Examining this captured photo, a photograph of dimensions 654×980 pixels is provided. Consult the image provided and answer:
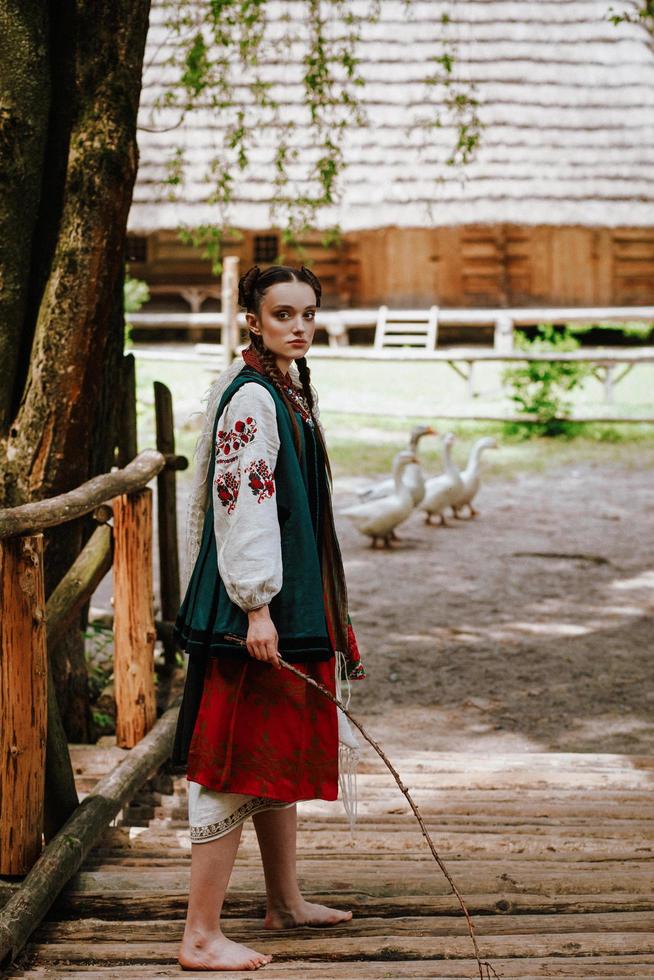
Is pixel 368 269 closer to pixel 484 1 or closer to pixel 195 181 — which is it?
pixel 195 181

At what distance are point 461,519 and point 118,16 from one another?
6.69m

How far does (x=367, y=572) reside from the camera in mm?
8250

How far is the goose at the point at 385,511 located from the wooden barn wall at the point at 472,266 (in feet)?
34.8

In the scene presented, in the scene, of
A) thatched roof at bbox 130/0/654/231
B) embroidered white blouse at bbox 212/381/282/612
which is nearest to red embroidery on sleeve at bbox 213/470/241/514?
embroidered white blouse at bbox 212/381/282/612

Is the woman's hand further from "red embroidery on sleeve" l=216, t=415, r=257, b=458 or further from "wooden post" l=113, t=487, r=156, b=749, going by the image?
"wooden post" l=113, t=487, r=156, b=749

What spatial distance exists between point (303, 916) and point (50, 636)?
1.12m

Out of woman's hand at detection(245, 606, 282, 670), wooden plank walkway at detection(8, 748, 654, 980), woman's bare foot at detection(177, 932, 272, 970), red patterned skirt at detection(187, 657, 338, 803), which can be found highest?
woman's hand at detection(245, 606, 282, 670)

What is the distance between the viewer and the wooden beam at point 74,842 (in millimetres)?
2607

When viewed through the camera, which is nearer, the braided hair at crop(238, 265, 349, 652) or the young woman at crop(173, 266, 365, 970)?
the young woman at crop(173, 266, 365, 970)

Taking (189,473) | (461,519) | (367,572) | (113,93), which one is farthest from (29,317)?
(189,473)

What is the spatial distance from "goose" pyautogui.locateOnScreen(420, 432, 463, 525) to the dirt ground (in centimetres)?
21

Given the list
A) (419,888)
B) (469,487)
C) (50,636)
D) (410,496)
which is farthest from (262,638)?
(469,487)

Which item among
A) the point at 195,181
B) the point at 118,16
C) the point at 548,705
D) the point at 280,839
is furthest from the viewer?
the point at 195,181

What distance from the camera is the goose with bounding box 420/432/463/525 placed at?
31.4 ft
